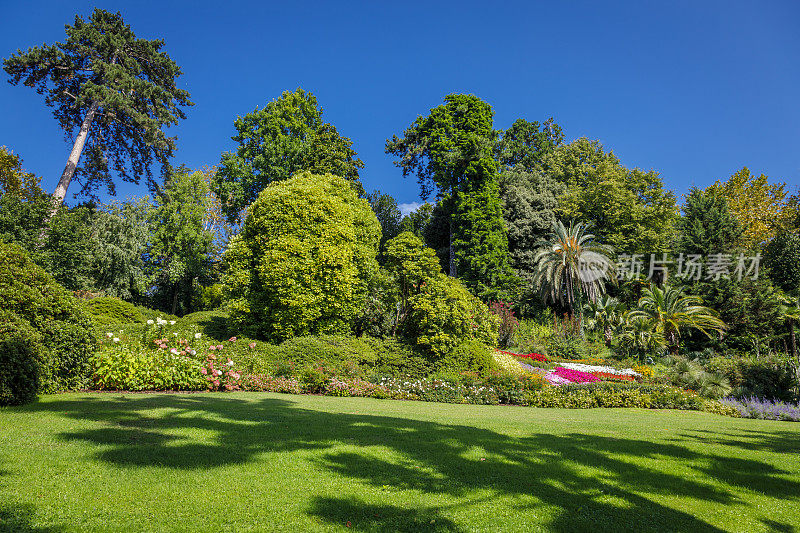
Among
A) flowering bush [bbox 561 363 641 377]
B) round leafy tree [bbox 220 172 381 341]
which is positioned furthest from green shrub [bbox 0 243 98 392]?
flowering bush [bbox 561 363 641 377]

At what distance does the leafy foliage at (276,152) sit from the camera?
92.3 feet

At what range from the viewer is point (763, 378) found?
1511 centimetres

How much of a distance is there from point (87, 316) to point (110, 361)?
3.51 feet

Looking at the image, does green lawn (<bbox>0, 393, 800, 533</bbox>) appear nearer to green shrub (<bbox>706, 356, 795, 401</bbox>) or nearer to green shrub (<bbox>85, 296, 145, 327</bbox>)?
green shrub (<bbox>706, 356, 795, 401</bbox>)

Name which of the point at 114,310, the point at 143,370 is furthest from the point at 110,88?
the point at 143,370

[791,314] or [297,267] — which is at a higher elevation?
[791,314]

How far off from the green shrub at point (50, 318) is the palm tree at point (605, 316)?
25.3 meters

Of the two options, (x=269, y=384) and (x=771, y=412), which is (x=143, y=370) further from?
(x=771, y=412)

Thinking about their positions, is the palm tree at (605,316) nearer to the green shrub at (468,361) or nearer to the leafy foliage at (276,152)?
the green shrub at (468,361)

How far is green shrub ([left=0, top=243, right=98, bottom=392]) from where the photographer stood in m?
7.17

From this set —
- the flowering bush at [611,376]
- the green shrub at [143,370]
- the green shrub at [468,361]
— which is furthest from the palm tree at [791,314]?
the green shrub at [143,370]

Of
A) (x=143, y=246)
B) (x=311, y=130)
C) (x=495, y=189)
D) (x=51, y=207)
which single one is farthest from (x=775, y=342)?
(x=51, y=207)

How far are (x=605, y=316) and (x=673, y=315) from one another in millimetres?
4028

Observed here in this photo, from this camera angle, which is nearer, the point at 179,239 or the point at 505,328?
the point at 505,328
